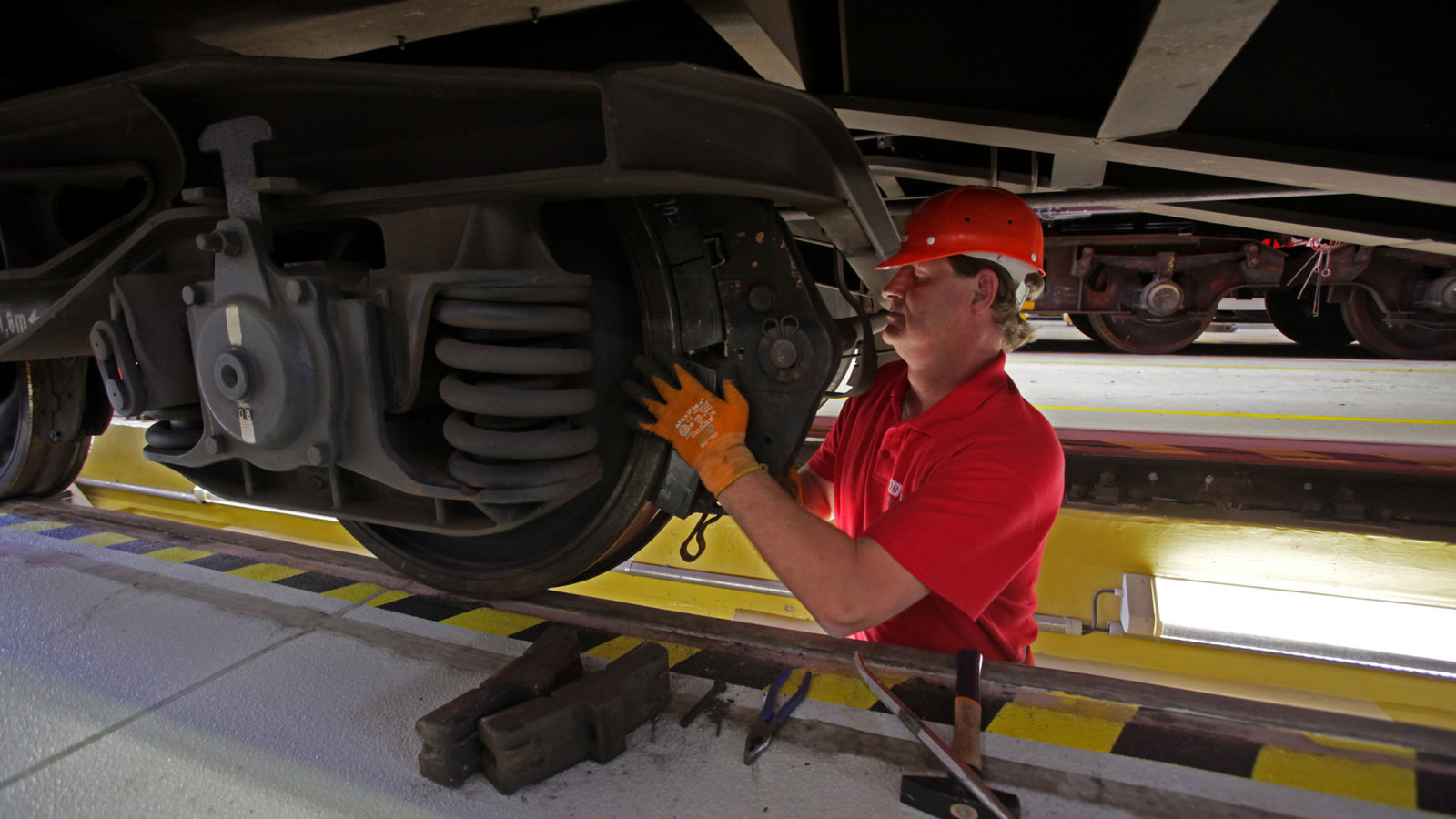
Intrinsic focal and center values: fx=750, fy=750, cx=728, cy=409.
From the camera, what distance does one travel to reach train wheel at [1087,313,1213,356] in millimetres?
6254

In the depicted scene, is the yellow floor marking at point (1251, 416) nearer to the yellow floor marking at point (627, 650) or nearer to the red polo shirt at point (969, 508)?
the red polo shirt at point (969, 508)

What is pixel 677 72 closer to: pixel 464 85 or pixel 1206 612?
pixel 464 85

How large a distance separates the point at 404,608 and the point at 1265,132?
7.59ft

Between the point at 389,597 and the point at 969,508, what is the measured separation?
151cm

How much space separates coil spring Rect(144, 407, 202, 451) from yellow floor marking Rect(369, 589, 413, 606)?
1.90 feet

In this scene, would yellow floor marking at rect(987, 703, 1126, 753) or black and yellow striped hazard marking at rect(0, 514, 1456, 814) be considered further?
yellow floor marking at rect(987, 703, 1126, 753)

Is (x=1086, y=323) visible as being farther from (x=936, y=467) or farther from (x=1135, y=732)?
(x=1135, y=732)

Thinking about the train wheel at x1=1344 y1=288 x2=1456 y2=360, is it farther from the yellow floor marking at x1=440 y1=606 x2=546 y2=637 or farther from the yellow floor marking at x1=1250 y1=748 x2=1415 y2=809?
the yellow floor marking at x1=440 y1=606 x2=546 y2=637

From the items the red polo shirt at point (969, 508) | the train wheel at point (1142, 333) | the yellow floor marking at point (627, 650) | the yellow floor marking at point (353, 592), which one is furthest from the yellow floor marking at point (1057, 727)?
the train wheel at point (1142, 333)

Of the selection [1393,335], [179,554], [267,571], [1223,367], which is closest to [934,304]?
[267,571]

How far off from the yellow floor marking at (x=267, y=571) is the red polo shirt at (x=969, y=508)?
1.68 metres

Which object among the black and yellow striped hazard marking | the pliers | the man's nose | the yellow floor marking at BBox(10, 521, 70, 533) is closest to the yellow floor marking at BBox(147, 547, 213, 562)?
the yellow floor marking at BBox(10, 521, 70, 533)

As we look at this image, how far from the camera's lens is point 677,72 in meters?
1.27

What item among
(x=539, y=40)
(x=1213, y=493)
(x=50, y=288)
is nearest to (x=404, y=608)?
(x=50, y=288)
